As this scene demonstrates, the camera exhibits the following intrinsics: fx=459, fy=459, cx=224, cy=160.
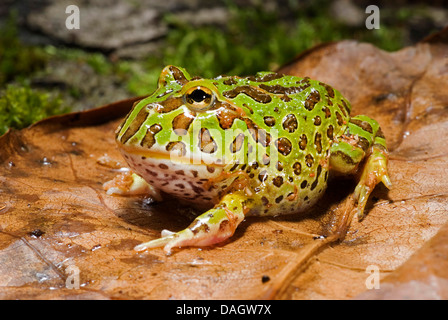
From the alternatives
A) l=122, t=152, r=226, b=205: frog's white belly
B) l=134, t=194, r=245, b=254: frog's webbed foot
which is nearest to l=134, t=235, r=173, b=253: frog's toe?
l=134, t=194, r=245, b=254: frog's webbed foot

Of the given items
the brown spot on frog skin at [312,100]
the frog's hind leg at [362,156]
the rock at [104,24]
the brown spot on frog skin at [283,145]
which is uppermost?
the rock at [104,24]

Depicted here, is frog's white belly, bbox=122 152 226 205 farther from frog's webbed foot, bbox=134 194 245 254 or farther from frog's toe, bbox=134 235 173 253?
frog's toe, bbox=134 235 173 253

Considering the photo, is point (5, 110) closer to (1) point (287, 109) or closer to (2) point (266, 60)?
(1) point (287, 109)

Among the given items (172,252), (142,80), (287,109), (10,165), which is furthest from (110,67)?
(172,252)

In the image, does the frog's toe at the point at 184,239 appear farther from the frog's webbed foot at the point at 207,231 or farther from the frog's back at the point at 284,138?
the frog's back at the point at 284,138

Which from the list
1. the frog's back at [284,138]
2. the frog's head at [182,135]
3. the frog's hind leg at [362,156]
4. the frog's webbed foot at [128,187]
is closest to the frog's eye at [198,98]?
the frog's head at [182,135]

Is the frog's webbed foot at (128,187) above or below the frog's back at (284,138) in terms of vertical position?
below

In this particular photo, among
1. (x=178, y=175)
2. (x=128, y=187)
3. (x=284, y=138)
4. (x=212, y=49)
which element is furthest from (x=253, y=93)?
(x=212, y=49)

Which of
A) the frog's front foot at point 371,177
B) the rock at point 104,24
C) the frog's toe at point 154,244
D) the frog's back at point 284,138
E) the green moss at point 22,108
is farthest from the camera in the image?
the rock at point 104,24

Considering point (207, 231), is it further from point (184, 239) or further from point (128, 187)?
point (128, 187)
